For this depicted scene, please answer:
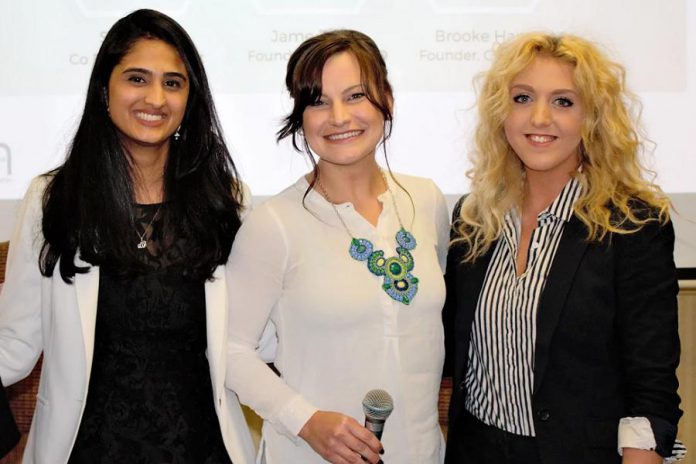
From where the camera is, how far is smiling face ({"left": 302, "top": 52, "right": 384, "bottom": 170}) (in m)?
1.86

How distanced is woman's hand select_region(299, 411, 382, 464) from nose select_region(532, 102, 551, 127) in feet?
2.55

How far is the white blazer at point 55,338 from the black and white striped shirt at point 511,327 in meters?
0.58

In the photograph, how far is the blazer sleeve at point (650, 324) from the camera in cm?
171

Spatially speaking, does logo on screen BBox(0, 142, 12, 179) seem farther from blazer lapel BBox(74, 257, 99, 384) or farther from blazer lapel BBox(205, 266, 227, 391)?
blazer lapel BBox(205, 266, 227, 391)

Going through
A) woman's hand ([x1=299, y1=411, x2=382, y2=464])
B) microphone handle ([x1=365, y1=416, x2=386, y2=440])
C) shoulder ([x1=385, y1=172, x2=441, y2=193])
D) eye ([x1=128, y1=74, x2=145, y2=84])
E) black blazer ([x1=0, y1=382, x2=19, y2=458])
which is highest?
eye ([x1=128, y1=74, x2=145, y2=84])

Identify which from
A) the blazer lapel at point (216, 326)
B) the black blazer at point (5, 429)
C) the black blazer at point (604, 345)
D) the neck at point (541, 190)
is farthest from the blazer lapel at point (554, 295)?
the black blazer at point (5, 429)

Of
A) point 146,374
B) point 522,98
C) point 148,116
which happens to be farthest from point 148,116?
point 522,98

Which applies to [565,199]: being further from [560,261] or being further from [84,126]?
[84,126]

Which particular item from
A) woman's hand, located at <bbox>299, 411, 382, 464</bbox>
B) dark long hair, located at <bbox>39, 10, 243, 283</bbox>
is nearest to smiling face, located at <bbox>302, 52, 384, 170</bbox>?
dark long hair, located at <bbox>39, 10, 243, 283</bbox>

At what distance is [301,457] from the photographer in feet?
6.18

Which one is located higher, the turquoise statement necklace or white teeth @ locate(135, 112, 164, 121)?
white teeth @ locate(135, 112, 164, 121)

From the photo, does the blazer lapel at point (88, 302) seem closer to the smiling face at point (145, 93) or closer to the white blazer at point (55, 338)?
the white blazer at point (55, 338)

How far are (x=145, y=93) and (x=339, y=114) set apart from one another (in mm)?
458

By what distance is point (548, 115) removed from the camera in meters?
1.87
